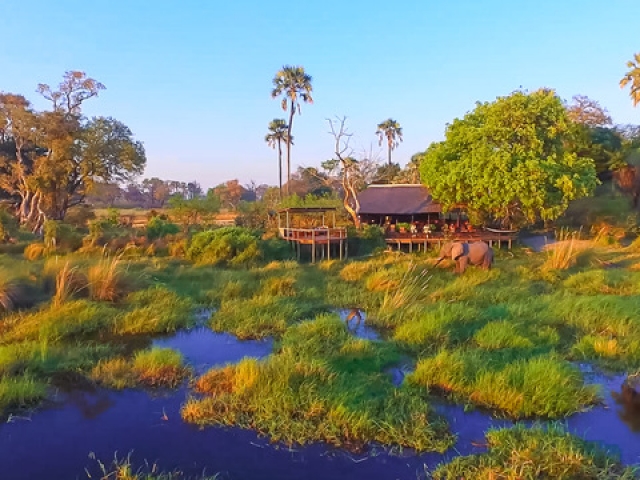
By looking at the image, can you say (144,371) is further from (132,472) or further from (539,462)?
(539,462)

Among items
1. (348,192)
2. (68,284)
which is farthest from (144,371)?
(348,192)

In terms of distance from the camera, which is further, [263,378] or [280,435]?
[263,378]

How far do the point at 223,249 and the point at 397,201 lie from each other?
10661 millimetres

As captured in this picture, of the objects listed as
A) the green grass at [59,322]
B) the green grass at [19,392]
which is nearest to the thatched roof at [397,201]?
the green grass at [59,322]

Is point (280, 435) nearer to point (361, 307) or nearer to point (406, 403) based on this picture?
point (406, 403)

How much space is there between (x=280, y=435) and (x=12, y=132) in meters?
28.1

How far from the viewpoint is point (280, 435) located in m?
5.42

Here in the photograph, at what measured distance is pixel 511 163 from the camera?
1980 cm

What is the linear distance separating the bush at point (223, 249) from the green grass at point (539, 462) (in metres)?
12.1

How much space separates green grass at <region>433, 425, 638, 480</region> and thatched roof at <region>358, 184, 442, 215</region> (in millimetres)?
18713

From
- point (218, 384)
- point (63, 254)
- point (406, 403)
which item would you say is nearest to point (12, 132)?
point (63, 254)

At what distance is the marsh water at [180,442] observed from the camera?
16.1 ft

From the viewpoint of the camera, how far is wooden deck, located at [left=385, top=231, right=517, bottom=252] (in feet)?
66.0

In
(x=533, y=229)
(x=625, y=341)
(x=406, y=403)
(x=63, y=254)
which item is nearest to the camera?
(x=406, y=403)
